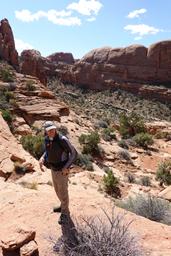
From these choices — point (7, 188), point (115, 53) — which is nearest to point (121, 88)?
point (115, 53)

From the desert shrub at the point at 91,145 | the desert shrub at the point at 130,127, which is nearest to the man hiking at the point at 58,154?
the desert shrub at the point at 91,145

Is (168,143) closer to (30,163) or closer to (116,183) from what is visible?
(116,183)

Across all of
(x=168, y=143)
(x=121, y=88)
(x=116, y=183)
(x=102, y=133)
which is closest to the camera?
(x=116, y=183)

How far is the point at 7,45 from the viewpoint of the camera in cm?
4419

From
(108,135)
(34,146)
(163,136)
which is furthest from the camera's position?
(163,136)

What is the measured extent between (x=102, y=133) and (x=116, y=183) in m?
13.8

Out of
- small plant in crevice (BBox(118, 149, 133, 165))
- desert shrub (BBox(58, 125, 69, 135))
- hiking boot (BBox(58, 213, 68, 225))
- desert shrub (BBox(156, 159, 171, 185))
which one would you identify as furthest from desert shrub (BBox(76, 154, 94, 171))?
hiking boot (BBox(58, 213, 68, 225))

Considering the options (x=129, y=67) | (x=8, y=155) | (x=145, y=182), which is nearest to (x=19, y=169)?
(x=8, y=155)

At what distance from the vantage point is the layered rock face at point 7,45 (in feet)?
140

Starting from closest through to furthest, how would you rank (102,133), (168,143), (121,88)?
(102,133) < (168,143) < (121,88)

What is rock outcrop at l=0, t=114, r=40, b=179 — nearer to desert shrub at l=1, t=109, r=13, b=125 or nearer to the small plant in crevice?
desert shrub at l=1, t=109, r=13, b=125

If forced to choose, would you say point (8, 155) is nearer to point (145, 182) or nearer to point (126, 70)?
point (145, 182)

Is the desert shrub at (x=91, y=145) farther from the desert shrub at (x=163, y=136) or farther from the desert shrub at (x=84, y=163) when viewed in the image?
the desert shrub at (x=163, y=136)

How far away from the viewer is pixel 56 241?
202 inches
